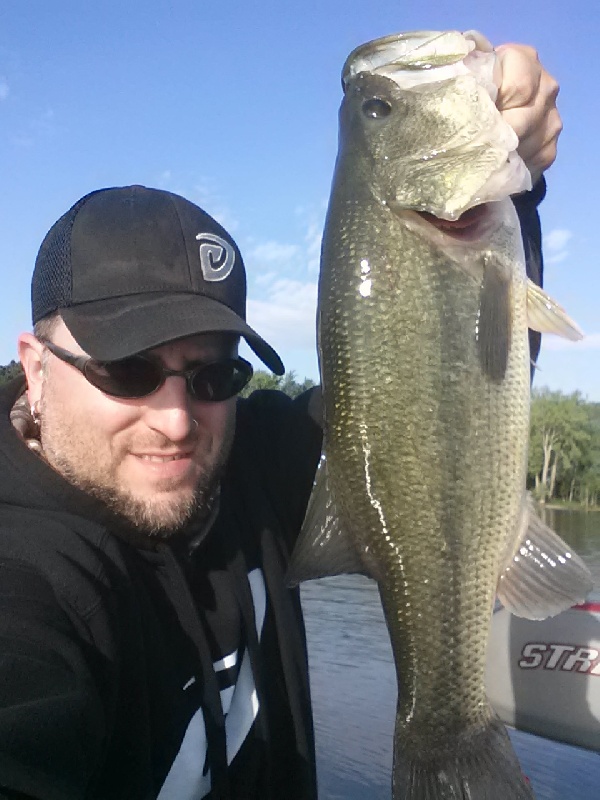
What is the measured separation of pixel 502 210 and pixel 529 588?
1.21m

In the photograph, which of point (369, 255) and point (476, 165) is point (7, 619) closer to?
point (369, 255)

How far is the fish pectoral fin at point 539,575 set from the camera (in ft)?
8.07

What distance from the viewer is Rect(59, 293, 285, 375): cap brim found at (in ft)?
8.70

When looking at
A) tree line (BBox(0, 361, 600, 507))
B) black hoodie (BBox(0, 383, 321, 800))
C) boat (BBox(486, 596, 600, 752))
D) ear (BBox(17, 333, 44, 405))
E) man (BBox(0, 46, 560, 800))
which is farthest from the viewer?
tree line (BBox(0, 361, 600, 507))

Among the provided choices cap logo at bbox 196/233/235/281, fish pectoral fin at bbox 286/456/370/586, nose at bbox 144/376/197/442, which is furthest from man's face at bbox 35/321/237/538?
fish pectoral fin at bbox 286/456/370/586

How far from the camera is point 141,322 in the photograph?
2705 mm

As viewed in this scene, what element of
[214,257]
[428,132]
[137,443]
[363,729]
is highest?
[428,132]

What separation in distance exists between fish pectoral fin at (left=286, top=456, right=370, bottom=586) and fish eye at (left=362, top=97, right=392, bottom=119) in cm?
120

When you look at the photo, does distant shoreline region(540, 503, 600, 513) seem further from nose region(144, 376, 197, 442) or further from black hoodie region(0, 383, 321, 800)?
nose region(144, 376, 197, 442)

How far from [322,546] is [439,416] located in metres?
0.58

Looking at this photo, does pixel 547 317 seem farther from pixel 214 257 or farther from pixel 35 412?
pixel 35 412

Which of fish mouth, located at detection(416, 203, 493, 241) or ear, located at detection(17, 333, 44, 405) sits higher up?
fish mouth, located at detection(416, 203, 493, 241)

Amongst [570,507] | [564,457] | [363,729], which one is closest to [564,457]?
[564,457]

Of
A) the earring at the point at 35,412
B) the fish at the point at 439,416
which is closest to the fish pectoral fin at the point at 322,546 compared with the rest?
the fish at the point at 439,416
